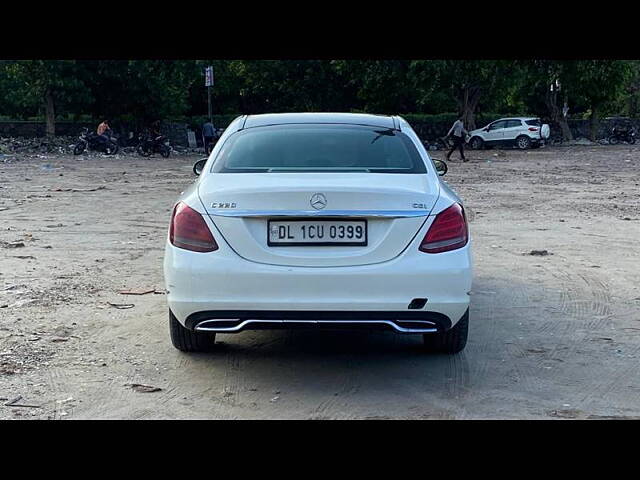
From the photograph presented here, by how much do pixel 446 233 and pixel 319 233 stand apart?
74 centimetres

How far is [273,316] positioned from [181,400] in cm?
69

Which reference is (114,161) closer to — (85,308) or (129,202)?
(129,202)

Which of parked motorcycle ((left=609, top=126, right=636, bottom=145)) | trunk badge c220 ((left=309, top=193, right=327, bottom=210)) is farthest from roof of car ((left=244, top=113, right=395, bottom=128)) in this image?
parked motorcycle ((left=609, top=126, right=636, bottom=145))

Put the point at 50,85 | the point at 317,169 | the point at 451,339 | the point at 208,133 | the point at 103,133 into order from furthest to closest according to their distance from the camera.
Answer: the point at 50,85
the point at 208,133
the point at 103,133
the point at 451,339
the point at 317,169

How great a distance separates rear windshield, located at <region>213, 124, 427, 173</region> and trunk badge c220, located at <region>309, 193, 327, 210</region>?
1.79 feet

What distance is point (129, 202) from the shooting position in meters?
16.9

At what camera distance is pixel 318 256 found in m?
5.09

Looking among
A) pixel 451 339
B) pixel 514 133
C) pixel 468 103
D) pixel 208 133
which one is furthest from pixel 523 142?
pixel 451 339

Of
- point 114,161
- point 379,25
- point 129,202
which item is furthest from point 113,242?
point 114,161

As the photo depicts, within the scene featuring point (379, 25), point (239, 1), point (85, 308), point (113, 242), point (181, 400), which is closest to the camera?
point (239, 1)

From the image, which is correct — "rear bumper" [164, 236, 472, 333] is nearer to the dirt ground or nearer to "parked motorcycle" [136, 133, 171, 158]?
the dirt ground

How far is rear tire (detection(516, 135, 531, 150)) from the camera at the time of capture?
42094mm

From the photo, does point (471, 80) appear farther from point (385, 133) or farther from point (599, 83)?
point (385, 133)

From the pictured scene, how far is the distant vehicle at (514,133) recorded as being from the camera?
42000mm
